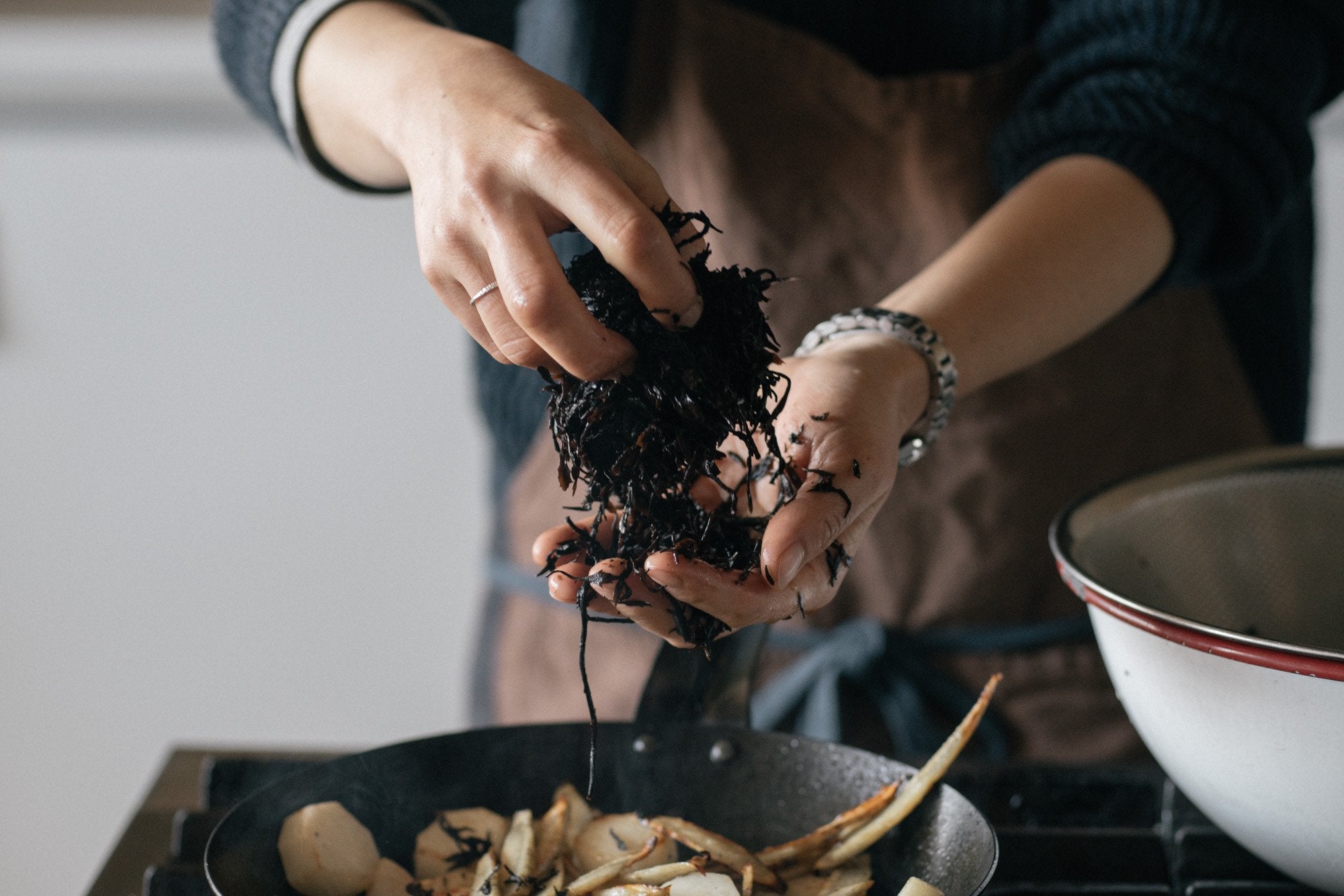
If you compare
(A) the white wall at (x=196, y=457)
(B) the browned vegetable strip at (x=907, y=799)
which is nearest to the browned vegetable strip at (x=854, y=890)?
(B) the browned vegetable strip at (x=907, y=799)

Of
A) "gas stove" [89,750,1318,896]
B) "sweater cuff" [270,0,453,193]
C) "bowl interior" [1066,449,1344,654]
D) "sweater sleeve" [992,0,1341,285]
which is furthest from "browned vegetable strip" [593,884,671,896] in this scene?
"sweater sleeve" [992,0,1341,285]

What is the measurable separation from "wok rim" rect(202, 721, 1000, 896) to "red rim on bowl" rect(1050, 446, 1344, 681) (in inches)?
5.8

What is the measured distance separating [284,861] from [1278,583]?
2.46 ft

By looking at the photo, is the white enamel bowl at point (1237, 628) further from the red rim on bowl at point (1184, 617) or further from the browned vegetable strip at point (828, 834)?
the browned vegetable strip at point (828, 834)

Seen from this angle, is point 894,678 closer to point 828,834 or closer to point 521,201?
point 828,834

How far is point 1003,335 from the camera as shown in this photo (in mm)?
956

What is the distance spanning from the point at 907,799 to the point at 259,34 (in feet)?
2.56

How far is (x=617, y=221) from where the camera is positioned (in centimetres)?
57

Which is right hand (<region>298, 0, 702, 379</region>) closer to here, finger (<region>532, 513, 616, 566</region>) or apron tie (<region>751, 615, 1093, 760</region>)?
finger (<region>532, 513, 616, 566</region>)

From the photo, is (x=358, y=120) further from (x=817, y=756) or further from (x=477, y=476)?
(x=477, y=476)

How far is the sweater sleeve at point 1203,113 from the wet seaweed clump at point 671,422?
0.47 meters

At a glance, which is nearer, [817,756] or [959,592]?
[817,756]

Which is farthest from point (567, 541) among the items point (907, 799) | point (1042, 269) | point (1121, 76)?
point (1121, 76)

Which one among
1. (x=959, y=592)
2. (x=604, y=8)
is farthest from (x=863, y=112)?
(x=959, y=592)
